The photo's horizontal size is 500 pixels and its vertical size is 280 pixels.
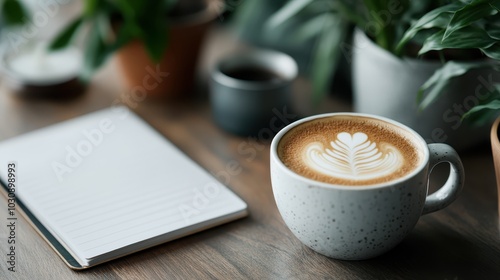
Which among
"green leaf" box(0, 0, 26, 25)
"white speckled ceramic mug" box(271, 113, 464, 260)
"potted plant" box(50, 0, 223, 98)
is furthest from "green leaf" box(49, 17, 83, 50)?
"white speckled ceramic mug" box(271, 113, 464, 260)

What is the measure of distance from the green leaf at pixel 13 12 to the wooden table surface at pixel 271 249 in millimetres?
365

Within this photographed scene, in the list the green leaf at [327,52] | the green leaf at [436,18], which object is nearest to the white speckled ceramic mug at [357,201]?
the green leaf at [436,18]

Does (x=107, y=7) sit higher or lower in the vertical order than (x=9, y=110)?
higher

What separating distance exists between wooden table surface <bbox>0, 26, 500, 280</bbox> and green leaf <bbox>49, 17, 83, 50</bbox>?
10.6 inches

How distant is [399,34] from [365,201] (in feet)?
0.99

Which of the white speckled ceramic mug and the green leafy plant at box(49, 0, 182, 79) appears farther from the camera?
the green leafy plant at box(49, 0, 182, 79)

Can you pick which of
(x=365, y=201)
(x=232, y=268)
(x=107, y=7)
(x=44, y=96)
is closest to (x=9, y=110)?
(x=44, y=96)

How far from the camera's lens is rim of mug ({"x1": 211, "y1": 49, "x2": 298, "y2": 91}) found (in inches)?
37.3

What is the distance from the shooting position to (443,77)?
804 millimetres

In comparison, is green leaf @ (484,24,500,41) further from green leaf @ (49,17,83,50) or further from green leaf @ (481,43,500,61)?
green leaf @ (49,17,83,50)

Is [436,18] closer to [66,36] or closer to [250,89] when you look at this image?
[250,89]

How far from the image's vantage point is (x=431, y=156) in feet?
2.33

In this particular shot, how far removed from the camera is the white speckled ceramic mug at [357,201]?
662 millimetres

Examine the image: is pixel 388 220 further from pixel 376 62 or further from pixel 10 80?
pixel 10 80
